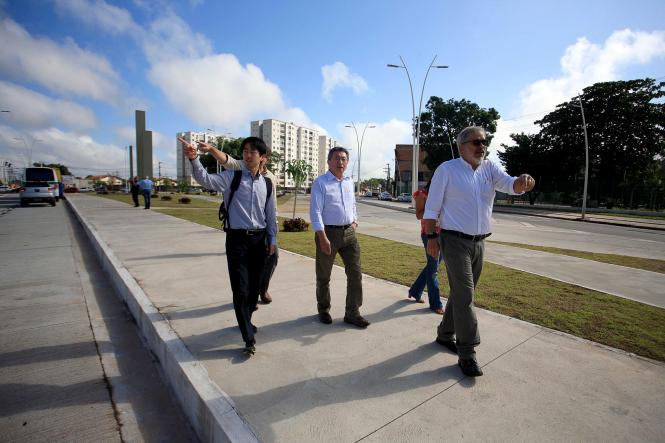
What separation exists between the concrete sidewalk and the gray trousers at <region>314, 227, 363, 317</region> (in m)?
0.25

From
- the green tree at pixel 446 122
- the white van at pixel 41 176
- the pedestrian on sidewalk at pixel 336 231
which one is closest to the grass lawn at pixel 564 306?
the pedestrian on sidewalk at pixel 336 231

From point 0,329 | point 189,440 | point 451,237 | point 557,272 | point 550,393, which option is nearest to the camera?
point 189,440

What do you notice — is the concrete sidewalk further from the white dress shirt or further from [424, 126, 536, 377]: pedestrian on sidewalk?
the white dress shirt

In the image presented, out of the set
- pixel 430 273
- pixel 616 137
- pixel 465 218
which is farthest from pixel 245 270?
pixel 616 137

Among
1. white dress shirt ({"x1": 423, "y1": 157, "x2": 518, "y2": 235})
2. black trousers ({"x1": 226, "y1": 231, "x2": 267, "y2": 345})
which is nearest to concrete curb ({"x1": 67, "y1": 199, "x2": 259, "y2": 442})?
black trousers ({"x1": 226, "y1": 231, "x2": 267, "y2": 345})

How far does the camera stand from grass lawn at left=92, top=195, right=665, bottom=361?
3344 millimetres

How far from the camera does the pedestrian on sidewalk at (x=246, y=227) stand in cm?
292

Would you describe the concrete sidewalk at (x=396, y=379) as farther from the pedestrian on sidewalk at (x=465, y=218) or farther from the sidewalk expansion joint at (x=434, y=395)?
the pedestrian on sidewalk at (x=465, y=218)

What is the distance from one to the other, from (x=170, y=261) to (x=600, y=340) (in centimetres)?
621

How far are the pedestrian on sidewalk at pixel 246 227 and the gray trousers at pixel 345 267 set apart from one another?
0.58 meters

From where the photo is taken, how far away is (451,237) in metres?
2.78

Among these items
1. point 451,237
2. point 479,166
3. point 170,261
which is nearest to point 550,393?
point 451,237

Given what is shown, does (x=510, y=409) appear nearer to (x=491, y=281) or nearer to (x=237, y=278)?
(x=237, y=278)

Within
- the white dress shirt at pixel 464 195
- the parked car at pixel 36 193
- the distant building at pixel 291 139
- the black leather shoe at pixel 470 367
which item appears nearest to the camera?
the black leather shoe at pixel 470 367
